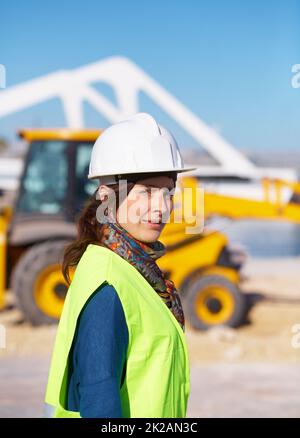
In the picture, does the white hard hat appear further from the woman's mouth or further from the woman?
the woman's mouth

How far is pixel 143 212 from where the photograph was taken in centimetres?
197

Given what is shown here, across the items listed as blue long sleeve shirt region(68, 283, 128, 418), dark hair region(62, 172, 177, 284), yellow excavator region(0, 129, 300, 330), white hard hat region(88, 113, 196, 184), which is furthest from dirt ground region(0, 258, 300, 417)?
blue long sleeve shirt region(68, 283, 128, 418)

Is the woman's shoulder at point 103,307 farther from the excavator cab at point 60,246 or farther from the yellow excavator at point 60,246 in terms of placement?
the excavator cab at point 60,246

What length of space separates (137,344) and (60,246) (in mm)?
7749

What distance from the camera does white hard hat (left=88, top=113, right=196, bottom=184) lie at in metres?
2.01

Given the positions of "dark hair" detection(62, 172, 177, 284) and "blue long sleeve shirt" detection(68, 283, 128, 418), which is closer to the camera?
A: "blue long sleeve shirt" detection(68, 283, 128, 418)

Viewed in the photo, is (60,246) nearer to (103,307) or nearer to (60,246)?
(60,246)

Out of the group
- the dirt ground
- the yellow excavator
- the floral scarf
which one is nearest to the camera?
the floral scarf

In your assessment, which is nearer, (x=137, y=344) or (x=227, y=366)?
(x=137, y=344)

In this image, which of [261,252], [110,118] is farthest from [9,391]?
[261,252]

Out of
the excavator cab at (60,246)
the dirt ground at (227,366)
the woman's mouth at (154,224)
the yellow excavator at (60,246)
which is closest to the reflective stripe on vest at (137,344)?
the woman's mouth at (154,224)

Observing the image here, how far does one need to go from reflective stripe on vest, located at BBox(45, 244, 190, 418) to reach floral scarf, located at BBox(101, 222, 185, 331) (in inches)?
0.8

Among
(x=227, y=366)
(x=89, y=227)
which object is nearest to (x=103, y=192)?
A: (x=89, y=227)

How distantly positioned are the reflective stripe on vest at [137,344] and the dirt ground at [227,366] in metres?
4.23
